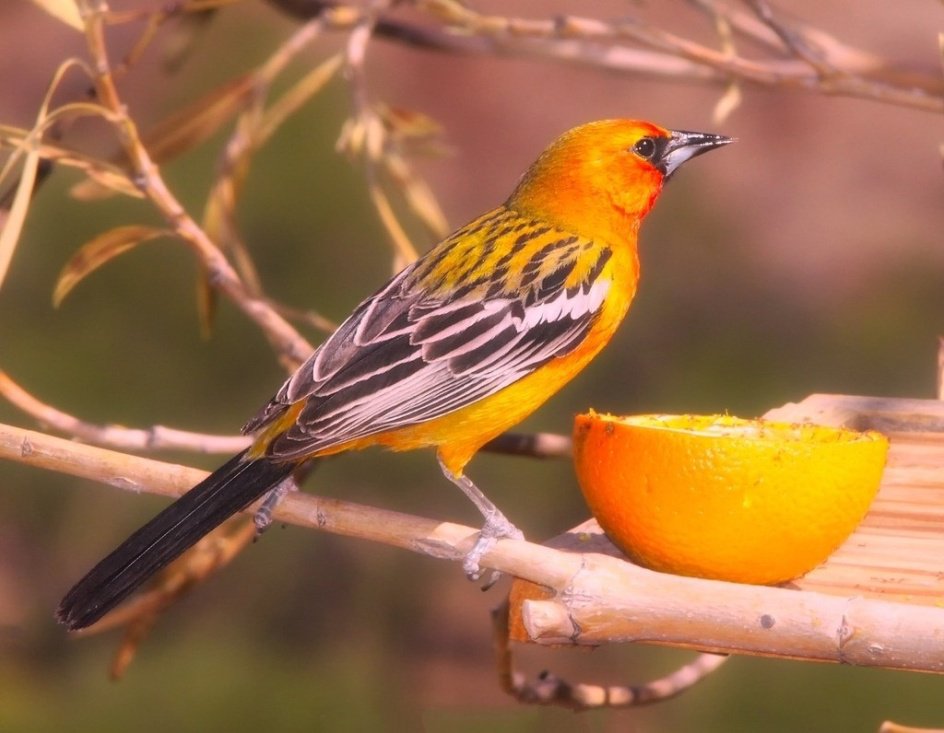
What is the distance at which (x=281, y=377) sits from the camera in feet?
9.20

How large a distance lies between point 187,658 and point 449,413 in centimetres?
162

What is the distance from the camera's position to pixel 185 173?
2699 millimetres

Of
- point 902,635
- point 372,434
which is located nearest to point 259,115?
point 372,434

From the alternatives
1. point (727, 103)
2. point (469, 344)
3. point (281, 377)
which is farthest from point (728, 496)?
point (281, 377)

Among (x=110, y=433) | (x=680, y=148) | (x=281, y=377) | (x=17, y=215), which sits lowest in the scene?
(x=110, y=433)

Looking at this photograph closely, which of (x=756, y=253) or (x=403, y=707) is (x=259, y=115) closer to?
(x=403, y=707)

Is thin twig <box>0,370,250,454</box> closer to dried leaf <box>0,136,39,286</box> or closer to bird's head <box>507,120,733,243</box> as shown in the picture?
dried leaf <box>0,136,39,286</box>

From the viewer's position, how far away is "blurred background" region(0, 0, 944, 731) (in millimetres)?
2576

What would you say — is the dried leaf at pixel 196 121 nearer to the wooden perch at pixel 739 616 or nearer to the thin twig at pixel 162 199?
the thin twig at pixel 162 199

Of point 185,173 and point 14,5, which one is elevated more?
point 14,5

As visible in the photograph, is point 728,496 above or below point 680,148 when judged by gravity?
below

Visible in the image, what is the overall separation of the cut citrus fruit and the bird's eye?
0.46 metres

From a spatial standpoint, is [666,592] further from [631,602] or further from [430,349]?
[430,349]

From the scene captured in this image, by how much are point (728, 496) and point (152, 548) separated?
21.0 inches
